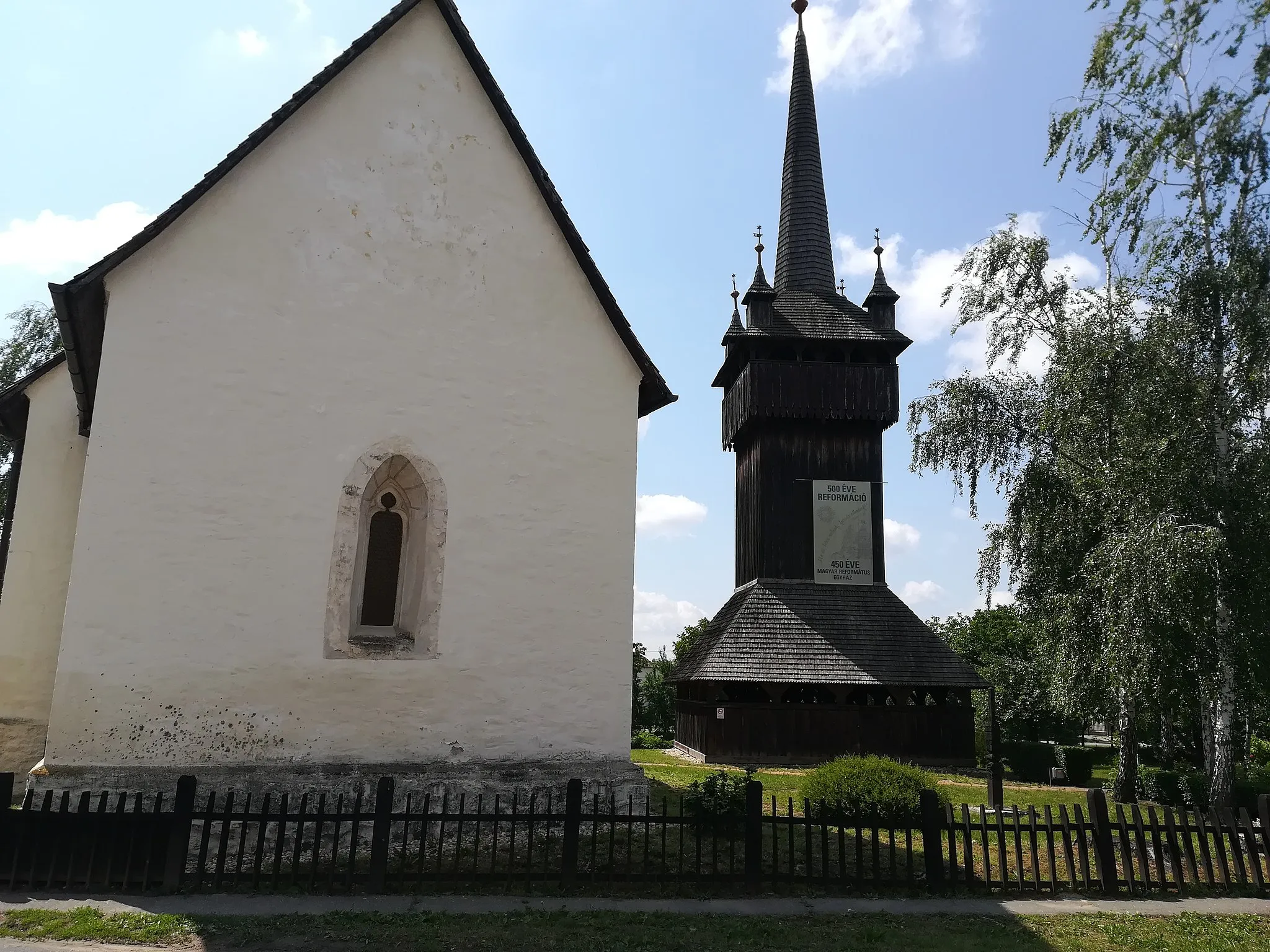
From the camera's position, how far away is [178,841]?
761cm

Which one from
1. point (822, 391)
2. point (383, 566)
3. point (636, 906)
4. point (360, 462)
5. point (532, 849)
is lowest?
point (636, 906)

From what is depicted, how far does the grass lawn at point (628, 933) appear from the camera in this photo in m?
6.45

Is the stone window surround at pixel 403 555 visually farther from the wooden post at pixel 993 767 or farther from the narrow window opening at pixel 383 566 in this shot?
the wooden post at pixel 993 767

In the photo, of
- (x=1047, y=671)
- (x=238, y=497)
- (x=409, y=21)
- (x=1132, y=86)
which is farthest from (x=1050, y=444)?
(x=238, y=497)

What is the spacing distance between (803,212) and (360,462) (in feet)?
84.1

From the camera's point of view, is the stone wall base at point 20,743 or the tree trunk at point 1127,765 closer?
the stone wall base at point 20,743

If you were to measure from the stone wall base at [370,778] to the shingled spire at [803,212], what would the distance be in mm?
23851

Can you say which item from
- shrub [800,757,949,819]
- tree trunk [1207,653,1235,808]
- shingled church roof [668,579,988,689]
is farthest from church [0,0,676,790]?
shingled church roof [668,579,988,689]

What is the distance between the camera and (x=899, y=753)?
77.4ft

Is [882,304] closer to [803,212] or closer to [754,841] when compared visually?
[803,212]

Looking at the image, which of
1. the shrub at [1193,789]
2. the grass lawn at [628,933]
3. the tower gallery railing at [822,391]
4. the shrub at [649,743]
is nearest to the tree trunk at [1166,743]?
the shrub at [1193,789]

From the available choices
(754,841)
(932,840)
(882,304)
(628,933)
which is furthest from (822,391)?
(628,933)

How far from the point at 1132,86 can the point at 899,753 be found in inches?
699

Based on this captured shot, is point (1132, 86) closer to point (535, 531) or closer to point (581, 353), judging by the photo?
point (581, 353)
